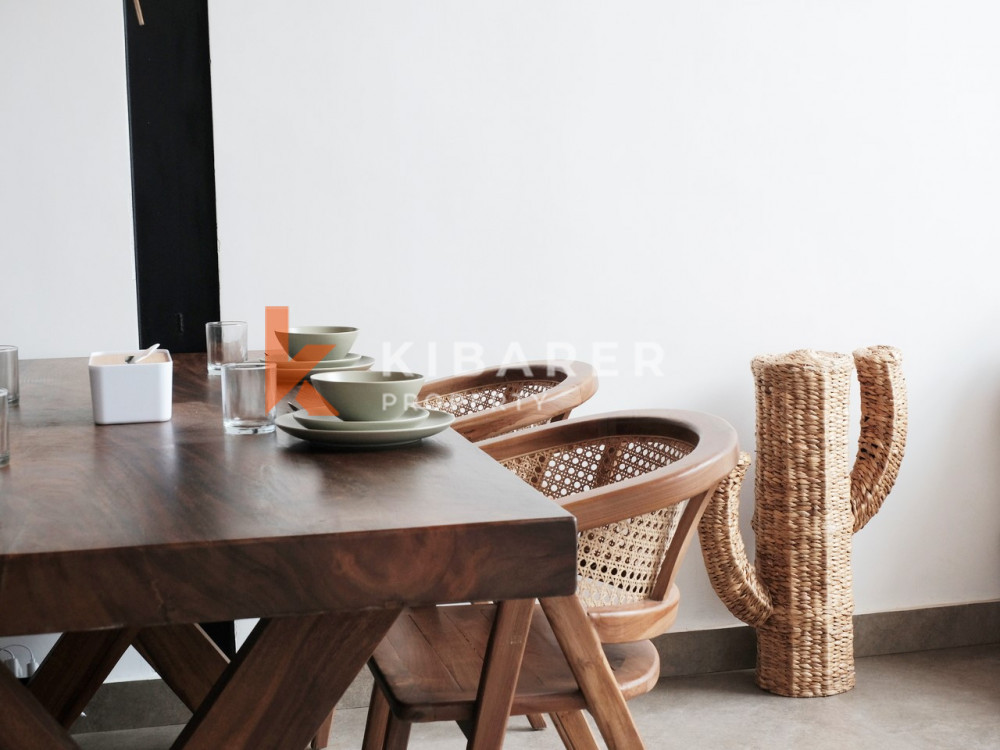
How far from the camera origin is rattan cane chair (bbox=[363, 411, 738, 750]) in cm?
155

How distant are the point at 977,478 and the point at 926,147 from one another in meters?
1.14

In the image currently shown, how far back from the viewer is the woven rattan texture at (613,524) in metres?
1.74

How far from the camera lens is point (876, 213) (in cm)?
341

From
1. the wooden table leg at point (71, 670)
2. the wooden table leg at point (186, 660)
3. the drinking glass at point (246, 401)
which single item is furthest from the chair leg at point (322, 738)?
the drinking glass at point (246, 401)

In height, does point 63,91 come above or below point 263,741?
above

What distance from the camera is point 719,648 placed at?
3.35m

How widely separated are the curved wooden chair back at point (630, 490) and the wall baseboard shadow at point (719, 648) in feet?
4.15

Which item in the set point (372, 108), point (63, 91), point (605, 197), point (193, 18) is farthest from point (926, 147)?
point (63, 91)

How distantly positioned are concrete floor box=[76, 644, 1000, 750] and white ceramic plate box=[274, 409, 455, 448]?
5.27 feet

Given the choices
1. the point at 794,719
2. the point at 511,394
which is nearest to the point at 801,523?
the point at 794,719

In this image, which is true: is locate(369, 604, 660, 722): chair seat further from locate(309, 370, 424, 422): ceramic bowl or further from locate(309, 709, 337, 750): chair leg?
locate(309, 709, 337, 750): chair leg

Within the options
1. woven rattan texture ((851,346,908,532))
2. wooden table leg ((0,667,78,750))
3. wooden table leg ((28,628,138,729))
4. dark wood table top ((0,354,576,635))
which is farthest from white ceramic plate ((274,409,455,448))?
woven rattan texture ((851,346,908,532))

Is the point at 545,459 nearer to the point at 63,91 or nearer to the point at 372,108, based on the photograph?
the point at 372,108

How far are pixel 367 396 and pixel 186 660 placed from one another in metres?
1.03
